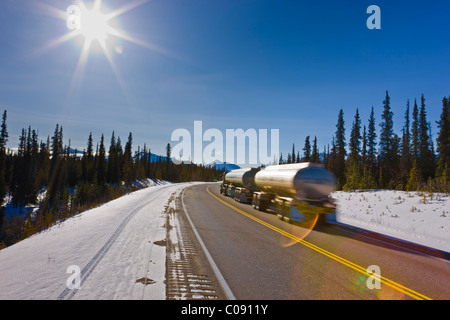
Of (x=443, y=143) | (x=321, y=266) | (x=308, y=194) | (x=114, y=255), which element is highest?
(x=443, y=143)

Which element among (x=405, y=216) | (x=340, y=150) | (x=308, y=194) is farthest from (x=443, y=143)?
(x=308, y=194)

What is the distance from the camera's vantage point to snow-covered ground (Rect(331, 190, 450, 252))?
10086 mm

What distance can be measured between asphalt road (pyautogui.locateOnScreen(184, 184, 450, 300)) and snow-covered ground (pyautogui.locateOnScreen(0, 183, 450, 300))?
63.9 inches

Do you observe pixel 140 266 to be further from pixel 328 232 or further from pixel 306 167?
pixel 306 167

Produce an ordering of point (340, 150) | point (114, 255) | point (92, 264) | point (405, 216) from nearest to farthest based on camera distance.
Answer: point (92, 264), point (114, 255), point (405, 216), point (340, 150)

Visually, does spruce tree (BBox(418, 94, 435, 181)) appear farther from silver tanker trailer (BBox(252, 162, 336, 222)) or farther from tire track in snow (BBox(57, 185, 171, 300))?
A: tire track in snow (BBox(57, 185, 171, 300))

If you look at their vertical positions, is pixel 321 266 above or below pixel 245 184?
below

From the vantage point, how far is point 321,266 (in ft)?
20.0

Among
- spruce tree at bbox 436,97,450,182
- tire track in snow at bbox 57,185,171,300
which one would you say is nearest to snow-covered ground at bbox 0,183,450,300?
A: tire track in snow at bbox 57,185,171,300

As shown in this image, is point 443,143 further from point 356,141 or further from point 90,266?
point 90,266

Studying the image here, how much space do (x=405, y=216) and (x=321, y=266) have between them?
9936 mm

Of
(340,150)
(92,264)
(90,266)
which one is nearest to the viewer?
(90,266)
